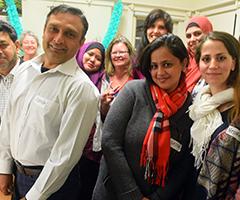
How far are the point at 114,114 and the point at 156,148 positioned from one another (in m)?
0.26

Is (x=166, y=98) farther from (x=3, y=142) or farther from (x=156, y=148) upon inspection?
(x=3, y=142)

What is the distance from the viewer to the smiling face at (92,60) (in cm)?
211

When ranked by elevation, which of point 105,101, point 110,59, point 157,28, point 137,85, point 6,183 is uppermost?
point 157,28

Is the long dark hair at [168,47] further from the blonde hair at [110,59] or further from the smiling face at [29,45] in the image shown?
the smiling face at [29,45]

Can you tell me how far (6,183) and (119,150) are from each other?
65 centimetres

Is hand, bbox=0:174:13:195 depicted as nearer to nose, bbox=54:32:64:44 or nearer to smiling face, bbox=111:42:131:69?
nose, bbox=54:32:64:44

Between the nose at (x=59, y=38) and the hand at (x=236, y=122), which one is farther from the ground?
the nose at (x=59, y=38)

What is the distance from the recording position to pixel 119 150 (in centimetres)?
133

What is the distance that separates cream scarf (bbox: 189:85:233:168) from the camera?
1.24 metres

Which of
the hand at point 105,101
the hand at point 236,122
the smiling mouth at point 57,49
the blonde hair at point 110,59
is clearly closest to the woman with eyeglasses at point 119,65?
the blonde hair at point 110,59

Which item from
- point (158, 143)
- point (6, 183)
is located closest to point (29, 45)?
point (6, 183)

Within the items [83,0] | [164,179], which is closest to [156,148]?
[164,179]

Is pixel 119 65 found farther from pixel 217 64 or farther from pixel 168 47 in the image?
pixel 217 64

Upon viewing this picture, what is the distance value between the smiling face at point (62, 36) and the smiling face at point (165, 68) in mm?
384
